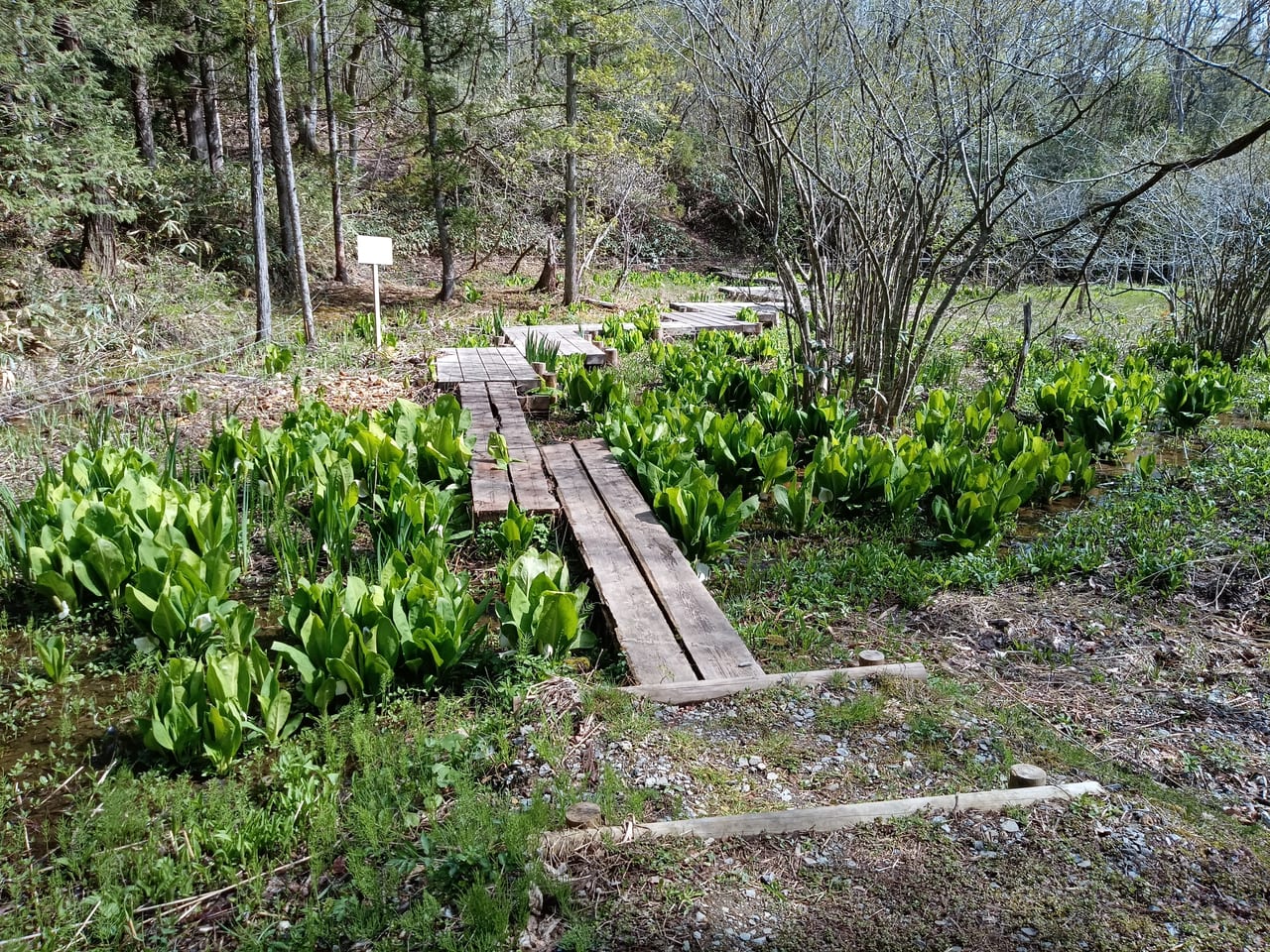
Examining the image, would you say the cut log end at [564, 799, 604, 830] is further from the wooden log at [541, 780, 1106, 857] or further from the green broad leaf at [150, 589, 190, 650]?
the green broad leaf at [150, 589, 190, 650]

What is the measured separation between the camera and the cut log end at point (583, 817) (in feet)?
6.63

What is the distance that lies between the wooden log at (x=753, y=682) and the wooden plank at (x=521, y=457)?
67.1 inches

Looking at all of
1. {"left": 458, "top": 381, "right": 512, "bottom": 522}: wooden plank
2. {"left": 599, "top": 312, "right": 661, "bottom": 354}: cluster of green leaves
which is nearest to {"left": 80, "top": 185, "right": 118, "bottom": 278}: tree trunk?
{"left": 599, "top": 312, "right": 661, "bottom": 354}: cluster of green leaves

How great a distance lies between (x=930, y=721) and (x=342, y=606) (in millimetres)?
1825

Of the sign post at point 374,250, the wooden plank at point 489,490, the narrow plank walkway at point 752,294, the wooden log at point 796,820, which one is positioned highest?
the sign post at point 374,250

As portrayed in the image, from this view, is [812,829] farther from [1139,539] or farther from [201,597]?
[1139,539]

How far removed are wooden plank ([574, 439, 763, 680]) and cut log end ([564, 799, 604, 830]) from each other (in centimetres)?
79

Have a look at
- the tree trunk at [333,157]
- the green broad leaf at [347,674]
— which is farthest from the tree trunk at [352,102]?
the green broad leaf at [347,674]

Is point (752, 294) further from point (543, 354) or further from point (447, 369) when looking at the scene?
point (447, 369)

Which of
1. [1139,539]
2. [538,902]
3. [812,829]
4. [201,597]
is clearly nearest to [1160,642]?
[1139,539]

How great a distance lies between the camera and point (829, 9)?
17.5 feet

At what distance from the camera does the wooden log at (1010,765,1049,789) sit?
2.20 m

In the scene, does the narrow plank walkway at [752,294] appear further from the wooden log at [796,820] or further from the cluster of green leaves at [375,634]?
the wooden log at [796,820]

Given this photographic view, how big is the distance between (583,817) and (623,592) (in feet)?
4.43
